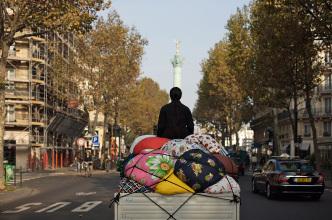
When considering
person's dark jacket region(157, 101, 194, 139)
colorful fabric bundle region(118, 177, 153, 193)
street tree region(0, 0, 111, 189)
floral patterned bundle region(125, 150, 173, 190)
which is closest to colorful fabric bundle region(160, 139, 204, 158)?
floral patterned bundle region(125, 150, 173, 190)

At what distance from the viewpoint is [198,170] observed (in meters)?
6.37

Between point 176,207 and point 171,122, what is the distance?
7.03ft

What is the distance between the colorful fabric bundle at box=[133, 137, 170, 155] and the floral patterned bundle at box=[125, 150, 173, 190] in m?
0.59

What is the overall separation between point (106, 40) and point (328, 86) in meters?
33.7

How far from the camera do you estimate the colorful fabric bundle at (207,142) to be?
291 inches

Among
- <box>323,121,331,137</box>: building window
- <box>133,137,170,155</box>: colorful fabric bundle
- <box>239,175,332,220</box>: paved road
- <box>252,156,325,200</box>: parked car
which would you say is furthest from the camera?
<box>323,121,331,137</box>: building window

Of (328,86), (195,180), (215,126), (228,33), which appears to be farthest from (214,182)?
(215,126)

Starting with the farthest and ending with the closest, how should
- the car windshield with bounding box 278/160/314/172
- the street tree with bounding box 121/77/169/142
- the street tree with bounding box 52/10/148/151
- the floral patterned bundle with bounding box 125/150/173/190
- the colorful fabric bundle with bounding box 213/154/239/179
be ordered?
the street tree with bounding box 121/77/169/142 < the street tree with bounding box 52/10/148/151 < the car windshield with bounding box 278/160/314/172 < the colorful fabric bundle with bounding box 213/154/239/179 < the floral patterned bundle with bounding box 125/150/173/190

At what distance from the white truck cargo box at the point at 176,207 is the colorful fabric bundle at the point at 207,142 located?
3.70ft

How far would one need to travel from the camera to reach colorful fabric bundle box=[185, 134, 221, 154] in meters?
7.39

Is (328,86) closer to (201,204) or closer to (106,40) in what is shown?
(106,40)

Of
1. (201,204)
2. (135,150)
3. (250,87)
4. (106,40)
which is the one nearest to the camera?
(201,204)

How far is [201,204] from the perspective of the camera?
20.8ft

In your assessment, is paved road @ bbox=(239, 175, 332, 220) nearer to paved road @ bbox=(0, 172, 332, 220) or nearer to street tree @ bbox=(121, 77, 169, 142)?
paved road @ bbox=(0, 172, 332, 220)
